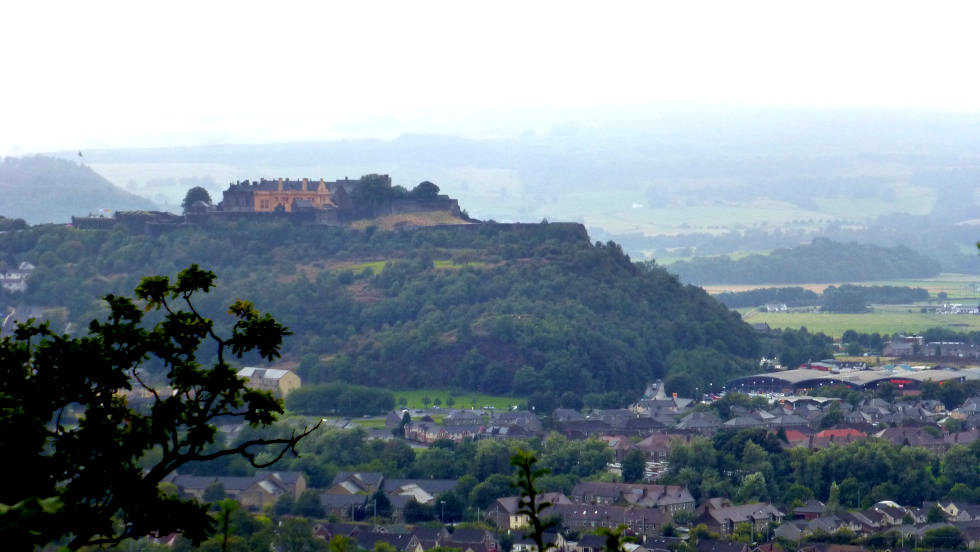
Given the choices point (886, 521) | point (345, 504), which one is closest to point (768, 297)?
point (345, 504)

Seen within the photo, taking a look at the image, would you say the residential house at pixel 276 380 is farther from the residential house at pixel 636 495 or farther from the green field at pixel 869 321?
the green field at pixel 869 321

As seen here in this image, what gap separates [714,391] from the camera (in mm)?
81312

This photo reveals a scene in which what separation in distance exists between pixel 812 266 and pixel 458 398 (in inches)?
3196

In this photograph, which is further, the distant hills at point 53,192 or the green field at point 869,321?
the distant hills at point 53,192

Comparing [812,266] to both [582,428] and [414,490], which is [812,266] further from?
[414,490]

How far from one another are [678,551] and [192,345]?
31.9 m

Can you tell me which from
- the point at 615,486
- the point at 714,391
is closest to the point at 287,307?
the point at 714,391

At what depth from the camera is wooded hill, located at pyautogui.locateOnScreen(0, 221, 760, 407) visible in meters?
81.7

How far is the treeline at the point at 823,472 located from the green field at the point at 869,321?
39.9 metres

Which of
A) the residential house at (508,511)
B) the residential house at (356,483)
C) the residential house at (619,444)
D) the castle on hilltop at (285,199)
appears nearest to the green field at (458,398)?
the residential house at (619,444)

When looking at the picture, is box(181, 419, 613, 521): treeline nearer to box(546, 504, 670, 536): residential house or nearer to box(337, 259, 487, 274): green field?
box(546, 504, 670, 536): residential house

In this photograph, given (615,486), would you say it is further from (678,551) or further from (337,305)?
(337,305)

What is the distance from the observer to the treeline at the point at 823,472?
5697 centimetres

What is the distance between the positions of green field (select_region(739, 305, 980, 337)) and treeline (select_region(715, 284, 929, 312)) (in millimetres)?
2450
